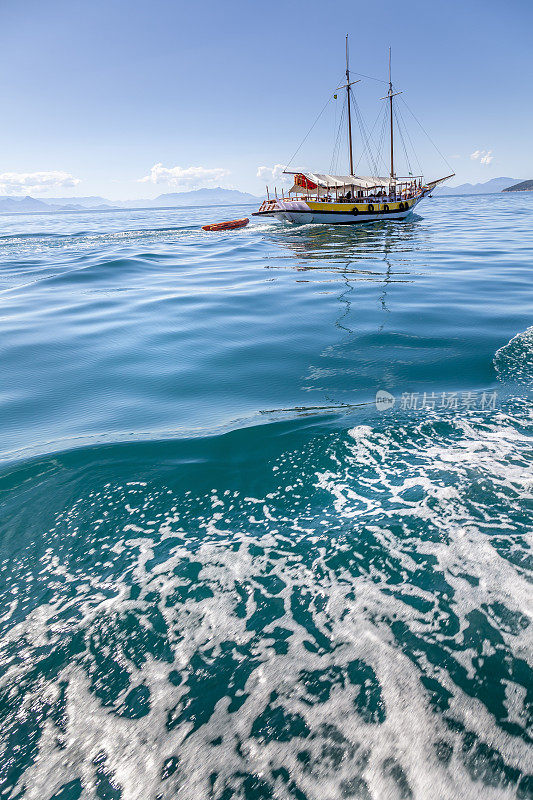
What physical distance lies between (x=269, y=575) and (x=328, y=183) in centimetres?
5618

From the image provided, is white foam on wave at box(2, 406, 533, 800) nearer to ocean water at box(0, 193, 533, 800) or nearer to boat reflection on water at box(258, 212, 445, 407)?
ocean water at box(0, 193, 533, 800)

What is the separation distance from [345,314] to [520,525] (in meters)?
8.21

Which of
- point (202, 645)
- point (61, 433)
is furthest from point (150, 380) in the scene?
point (202, 645)

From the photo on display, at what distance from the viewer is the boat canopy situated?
49750mm

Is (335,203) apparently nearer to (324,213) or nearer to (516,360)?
(324,213)

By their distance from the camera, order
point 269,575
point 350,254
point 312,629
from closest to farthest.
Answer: point 312,629 < point 269,575 < point 350,254

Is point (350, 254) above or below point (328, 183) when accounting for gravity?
below

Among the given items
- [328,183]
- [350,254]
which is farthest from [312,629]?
[328,183]

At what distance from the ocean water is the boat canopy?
48148mm

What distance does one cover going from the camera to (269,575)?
3.54 meters

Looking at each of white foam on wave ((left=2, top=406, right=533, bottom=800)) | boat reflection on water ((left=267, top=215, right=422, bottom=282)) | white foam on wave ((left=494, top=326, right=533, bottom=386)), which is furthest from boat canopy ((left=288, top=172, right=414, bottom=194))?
white foam on wave ((left=2, top=406, right=533, bottom=800))

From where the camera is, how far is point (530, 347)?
8.00 meters

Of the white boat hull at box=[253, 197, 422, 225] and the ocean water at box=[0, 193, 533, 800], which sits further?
the white boat hull at box=[253, 197, 422, 225]

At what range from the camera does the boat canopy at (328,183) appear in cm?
4975
